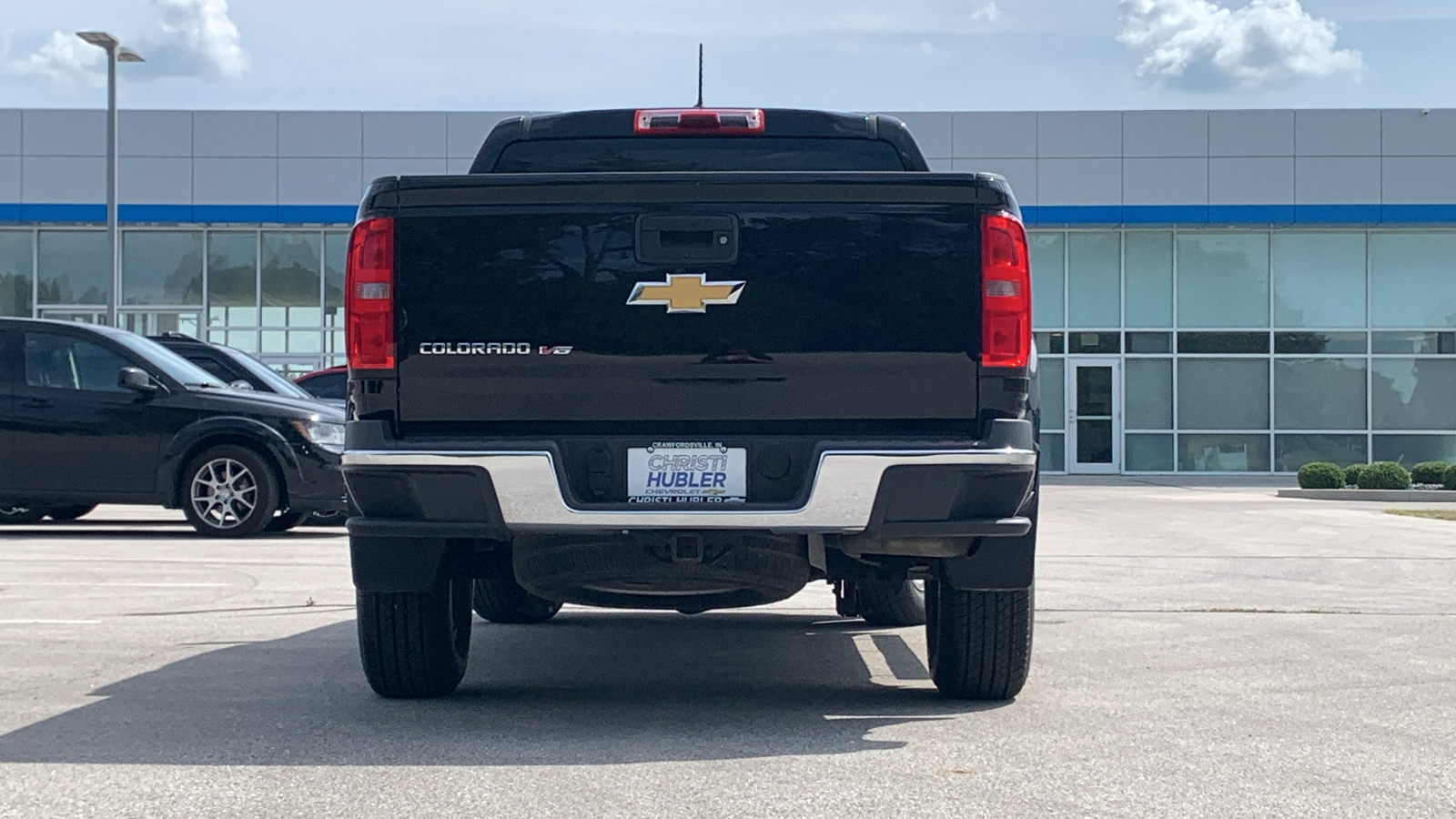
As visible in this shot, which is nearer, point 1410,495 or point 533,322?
point 533,322

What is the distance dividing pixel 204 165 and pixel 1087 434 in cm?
1700

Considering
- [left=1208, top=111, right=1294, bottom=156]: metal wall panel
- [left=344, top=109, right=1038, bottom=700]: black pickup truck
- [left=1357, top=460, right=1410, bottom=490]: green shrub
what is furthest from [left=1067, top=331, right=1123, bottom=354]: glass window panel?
[left=344, top=109, right=1038, bottom=700]: black pickup truck

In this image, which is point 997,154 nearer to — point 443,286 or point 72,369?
point 72,369

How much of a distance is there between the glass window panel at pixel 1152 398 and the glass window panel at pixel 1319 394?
1927mm

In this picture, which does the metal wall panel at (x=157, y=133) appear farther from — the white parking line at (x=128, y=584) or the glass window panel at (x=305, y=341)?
the white parking line at (x=128, y=584)

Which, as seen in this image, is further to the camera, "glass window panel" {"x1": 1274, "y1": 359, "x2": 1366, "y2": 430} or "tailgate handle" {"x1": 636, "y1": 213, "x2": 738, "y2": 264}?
"glass window panel" {"x1": 1274, "y1": 359, "x2": 1366, "y2": 430}

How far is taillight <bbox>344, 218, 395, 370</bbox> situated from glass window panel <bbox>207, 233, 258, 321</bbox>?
28152mm

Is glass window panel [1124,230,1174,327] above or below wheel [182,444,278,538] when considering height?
above

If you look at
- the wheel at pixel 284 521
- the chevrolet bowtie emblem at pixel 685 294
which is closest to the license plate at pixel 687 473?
the chevrolet bowtie emblem at pixel 685 294

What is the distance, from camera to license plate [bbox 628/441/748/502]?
493 centimetres

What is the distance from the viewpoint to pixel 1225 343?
32.1 m

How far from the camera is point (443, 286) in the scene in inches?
198

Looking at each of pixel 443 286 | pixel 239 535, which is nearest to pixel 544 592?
pixel 443 286

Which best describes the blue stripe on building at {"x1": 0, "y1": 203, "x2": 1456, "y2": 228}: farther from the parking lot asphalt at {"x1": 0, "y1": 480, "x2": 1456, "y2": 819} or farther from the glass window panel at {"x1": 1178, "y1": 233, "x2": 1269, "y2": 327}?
the parking lot asphalt at {"x1": 0, "y1": 480, "x2": 1456, "y2": 819}
